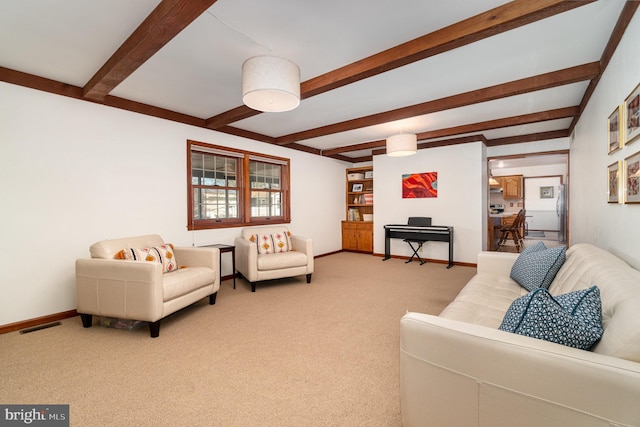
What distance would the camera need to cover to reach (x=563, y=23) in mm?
1942

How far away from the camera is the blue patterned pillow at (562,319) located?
101cm

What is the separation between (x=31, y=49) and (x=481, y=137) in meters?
5.85

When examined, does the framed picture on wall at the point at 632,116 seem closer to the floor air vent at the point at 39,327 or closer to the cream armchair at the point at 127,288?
the cream armchair at the point at 127,288

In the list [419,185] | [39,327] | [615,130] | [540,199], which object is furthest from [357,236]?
[540,199]

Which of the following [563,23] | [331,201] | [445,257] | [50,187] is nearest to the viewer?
[563,23]

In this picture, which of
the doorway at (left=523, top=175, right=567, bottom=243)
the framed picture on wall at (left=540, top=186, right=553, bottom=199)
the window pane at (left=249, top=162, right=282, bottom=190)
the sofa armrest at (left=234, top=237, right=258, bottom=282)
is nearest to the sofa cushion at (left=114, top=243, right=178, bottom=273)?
the sofa armrest at (left=234, top=237, right=258, bottom=282)

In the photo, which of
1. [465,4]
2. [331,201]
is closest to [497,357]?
[465,4]

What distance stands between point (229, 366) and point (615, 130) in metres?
3.28

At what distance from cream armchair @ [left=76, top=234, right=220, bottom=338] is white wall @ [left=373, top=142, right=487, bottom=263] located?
4258 mm

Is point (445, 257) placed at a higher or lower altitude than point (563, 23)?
lower

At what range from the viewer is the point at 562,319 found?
1032 millimetres

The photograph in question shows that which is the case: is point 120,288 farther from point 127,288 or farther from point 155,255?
point 155,255

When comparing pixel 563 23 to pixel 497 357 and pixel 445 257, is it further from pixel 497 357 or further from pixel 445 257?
pixel 445 257

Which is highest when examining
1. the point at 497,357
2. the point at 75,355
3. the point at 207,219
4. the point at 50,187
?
the point at 50,187
